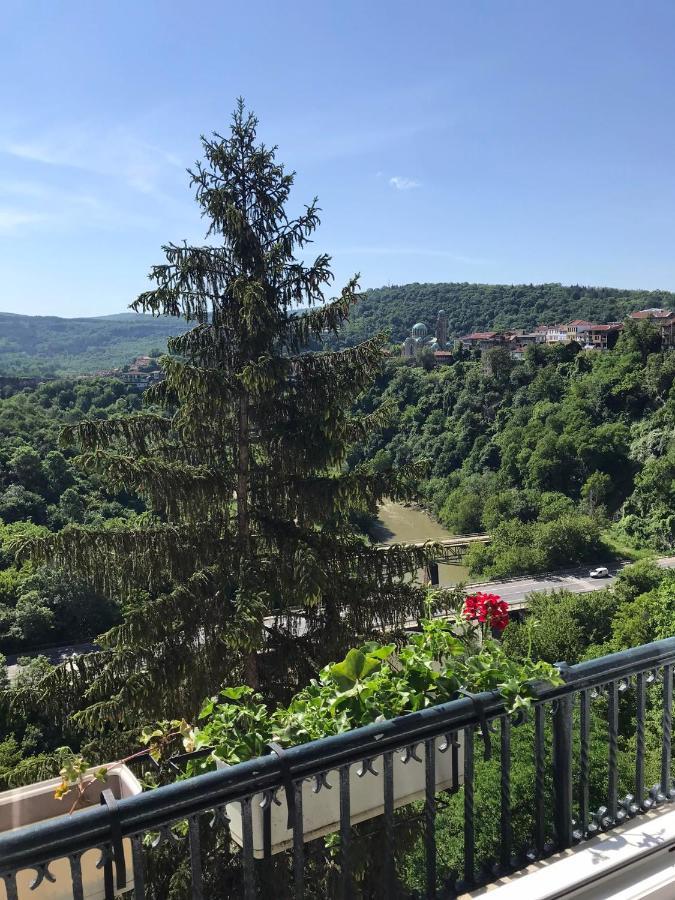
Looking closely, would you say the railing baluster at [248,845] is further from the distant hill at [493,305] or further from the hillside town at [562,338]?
the distant hill at [493,305]

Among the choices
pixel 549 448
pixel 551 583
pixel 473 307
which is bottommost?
pixel 551 583

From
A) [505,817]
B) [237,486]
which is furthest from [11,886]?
[237,486]

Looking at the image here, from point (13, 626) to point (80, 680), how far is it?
24.9 m

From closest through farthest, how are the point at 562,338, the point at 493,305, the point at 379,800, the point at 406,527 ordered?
the point at 379,800 < the point at 406,527 < the point at 562,338 < the point at 493,305

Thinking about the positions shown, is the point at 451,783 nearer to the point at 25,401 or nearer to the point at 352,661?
the point at 352,661

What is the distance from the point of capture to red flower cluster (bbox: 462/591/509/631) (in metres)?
2.94

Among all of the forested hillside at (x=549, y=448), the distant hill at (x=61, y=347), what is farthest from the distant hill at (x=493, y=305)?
the distant hill at (x=61, y=347)

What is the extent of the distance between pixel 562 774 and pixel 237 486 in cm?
520

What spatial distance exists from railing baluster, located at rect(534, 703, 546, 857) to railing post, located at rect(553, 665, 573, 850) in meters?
0.05

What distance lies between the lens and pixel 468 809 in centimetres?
205

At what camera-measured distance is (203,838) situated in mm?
3420

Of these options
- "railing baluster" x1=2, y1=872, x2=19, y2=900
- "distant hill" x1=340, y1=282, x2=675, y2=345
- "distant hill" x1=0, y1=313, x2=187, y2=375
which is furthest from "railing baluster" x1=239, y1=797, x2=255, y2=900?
"distant hill" x1=0, y1=313, x2=187, y2=375

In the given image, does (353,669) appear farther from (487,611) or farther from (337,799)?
(487,611)

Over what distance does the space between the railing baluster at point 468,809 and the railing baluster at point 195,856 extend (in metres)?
0.82
